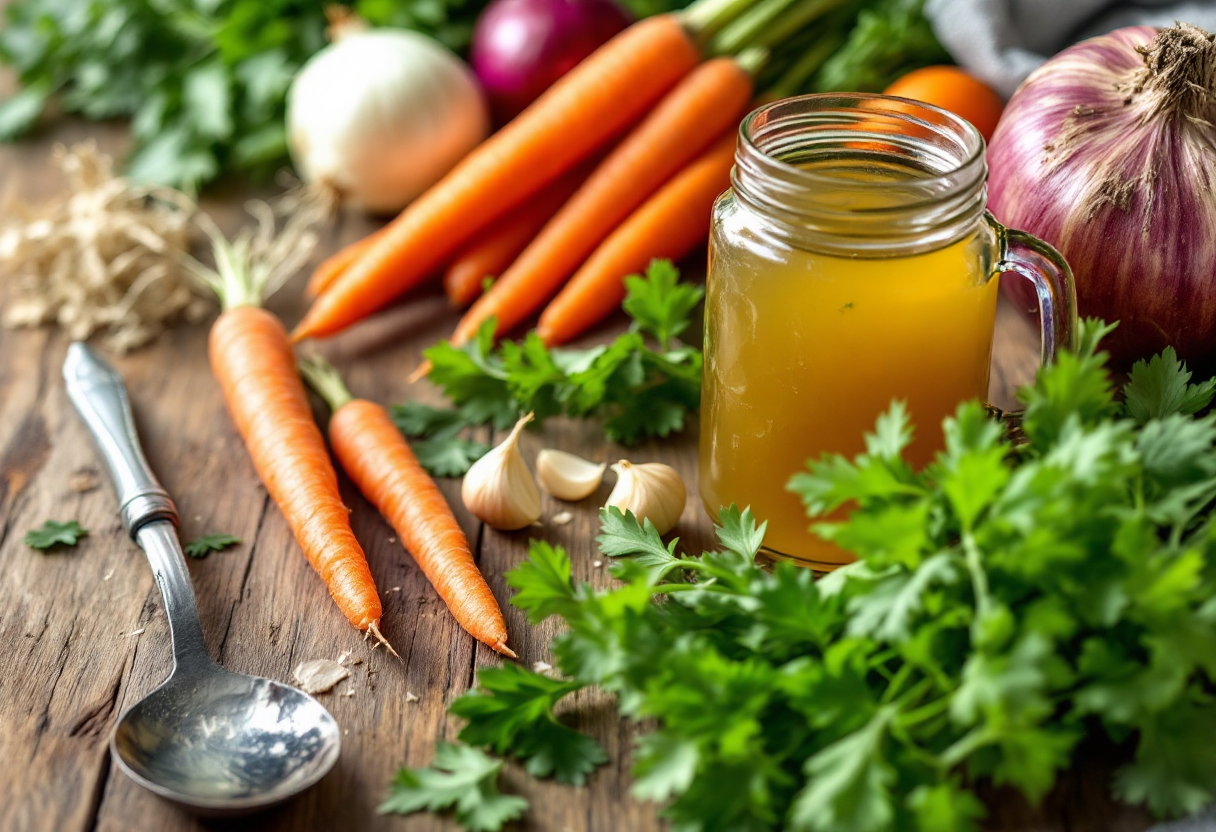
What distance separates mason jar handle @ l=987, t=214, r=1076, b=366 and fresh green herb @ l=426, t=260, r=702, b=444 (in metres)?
0.47

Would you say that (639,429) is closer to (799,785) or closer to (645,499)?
(645,499)

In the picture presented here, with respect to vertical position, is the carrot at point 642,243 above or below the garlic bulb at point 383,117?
below

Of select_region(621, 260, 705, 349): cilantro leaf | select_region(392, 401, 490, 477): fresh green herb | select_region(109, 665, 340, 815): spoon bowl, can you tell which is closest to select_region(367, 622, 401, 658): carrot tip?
select_region(109, 665, 340, 815): spoon bowl

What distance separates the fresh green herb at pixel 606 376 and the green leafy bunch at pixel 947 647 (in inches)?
18.9

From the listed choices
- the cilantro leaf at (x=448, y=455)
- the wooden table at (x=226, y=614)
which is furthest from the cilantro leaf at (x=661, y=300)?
the cilantro leaf at (x=448, y=455)

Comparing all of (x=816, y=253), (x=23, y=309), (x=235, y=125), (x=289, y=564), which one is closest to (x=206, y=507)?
(x=289, y=564)

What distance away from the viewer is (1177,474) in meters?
1.04

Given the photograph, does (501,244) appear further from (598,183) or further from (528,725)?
(528,725)

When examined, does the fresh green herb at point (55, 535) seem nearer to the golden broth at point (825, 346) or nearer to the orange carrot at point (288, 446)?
the orange carrot at point (288, 446)

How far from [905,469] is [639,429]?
2.06 ft

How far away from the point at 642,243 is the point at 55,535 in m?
0.99

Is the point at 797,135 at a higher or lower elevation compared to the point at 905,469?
higher

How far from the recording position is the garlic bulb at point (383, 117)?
80.1 inches

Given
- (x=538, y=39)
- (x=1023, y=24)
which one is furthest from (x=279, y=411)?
→ (x=1023, y=24)
